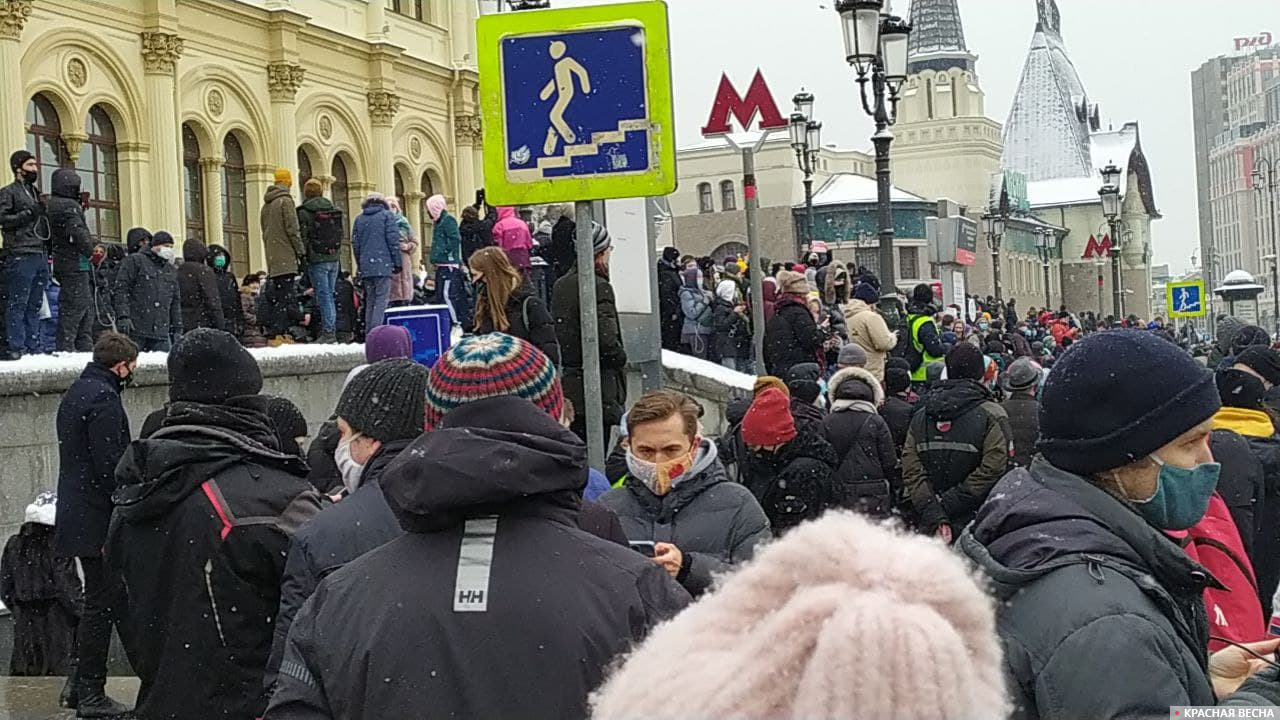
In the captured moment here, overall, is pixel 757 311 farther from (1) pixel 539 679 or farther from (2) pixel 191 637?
(1) pixel 539 679

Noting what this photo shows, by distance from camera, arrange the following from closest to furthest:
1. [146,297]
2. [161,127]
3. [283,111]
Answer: [146,297] → [161,127] → [283,111]

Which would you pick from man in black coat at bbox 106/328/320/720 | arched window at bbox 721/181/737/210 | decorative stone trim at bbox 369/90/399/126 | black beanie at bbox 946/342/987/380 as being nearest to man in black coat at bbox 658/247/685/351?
black beanie at bbox 946/342/987/380

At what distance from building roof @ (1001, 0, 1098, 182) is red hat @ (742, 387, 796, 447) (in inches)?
4265

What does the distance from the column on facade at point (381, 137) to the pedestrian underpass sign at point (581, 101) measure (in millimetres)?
28341

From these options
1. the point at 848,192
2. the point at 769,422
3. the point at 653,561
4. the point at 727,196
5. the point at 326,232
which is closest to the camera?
the point at 653,561

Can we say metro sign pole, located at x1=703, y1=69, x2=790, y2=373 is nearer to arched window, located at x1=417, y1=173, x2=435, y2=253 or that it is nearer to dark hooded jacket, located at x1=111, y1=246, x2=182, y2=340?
dark hooded jacket, located at x1=111, y1=246, x2=182, y2=340

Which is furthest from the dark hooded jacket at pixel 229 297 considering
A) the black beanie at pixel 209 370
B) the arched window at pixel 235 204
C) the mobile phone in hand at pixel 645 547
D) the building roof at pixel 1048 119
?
the building roof at pixel 1048 119

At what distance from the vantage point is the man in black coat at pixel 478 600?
256 centimetres

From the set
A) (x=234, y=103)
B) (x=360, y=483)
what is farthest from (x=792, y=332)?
(x=234, y=103)

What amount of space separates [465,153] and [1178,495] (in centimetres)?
3513

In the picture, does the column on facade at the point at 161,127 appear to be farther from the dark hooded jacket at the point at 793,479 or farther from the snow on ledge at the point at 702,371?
the dark hooded jacket at the point at 793,479

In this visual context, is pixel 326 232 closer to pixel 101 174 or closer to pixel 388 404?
pixel 101 174

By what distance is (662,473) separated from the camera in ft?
15.8

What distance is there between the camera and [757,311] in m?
11.3
